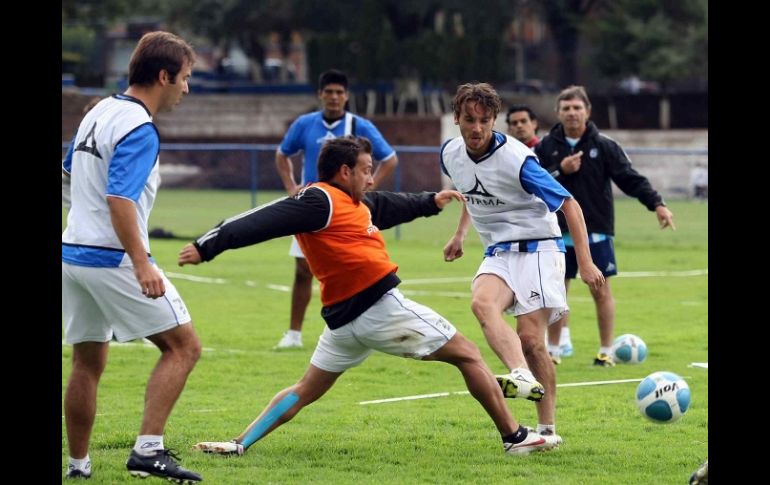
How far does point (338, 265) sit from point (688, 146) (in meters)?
37.6

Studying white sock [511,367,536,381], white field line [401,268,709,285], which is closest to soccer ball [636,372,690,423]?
white sock [511,367,536,381]

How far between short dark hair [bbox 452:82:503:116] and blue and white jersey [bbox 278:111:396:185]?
475 cm

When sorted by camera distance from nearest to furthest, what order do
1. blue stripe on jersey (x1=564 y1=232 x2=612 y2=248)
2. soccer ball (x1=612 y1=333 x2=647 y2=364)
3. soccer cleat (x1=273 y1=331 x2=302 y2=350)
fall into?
1. soccer ball (x1=612 y1=333 x2=647 y2=364)
2. blue stripe on jersey (x1=564 y1=232 x2=612 y2=248)
3. soccer cleat (x1=273 y1=331 x2=302 y2=350)

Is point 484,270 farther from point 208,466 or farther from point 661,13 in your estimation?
point 661,13

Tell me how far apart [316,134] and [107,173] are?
20.5 ft

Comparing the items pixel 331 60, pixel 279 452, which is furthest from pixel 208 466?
pixel 331 60

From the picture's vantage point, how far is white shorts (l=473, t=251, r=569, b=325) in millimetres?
7727

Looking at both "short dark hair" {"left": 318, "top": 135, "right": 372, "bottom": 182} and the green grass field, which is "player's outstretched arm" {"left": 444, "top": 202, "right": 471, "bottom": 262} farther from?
"short dark hair" {"left": 318, "top": 135, "right": 372, "bottom": 182}

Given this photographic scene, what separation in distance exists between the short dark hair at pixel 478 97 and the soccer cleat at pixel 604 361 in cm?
405

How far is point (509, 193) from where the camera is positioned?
307 inches

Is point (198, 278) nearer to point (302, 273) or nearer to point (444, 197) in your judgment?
point (302, 273)

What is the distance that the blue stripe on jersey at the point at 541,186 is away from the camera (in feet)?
24.7

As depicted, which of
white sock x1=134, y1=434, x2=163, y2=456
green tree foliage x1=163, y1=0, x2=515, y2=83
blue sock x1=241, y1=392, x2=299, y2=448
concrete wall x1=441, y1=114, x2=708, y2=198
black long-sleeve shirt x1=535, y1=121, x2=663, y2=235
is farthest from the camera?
green tree foliage x1=163, y1=0, x2=515, y2=83

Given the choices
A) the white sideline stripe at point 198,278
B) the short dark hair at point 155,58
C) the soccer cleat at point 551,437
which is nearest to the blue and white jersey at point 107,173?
the short dark hair at point 155,58
